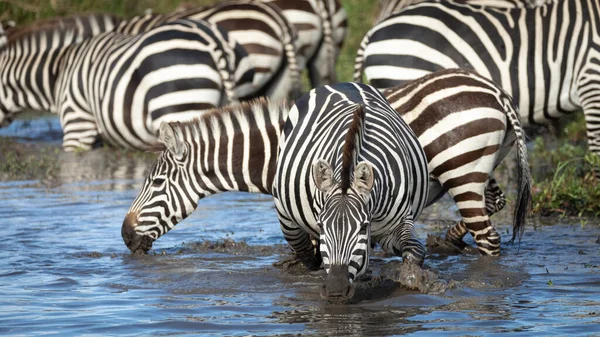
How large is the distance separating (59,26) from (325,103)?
827 cm

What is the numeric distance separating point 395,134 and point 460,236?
70.8 inches

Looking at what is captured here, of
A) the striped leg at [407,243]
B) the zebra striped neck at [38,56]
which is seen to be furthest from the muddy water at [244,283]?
the zebra striped neck at [38,56]

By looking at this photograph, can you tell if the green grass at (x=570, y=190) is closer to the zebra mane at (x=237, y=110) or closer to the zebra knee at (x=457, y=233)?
the zebra knee at (x=457, y=233)

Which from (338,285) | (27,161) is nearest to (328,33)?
(27,161)

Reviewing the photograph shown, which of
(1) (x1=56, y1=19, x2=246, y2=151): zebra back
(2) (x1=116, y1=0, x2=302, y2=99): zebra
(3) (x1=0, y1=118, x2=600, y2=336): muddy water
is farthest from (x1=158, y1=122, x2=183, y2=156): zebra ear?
(2) (x1=116, y1=0, x2=302, y2=99): zebra

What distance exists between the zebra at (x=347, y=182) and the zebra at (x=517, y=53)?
8.97 ft

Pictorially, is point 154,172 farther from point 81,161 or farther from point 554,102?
point 81,161

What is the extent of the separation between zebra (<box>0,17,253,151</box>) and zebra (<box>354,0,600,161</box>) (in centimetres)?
227

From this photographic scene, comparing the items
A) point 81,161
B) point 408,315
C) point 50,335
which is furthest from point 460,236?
point 81,161

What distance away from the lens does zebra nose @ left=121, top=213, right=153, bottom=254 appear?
8117 mm

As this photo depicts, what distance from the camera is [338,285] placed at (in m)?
5.77

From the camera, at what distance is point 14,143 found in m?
14.2

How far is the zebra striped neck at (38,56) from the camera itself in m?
14.1

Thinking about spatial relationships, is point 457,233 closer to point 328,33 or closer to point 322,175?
point 322,175
